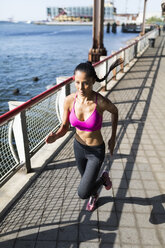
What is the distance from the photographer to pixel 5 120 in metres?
2.74

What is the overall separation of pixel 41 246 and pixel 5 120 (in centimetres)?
148

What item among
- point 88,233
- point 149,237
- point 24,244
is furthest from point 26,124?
point 149,237

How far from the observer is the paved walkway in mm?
2516

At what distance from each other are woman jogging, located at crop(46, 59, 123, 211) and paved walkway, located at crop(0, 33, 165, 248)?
1.56 ft

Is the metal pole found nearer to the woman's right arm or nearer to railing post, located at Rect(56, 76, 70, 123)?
railing post, located at Rect(56, 76, 70, 123)

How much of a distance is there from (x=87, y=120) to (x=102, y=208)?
4.36 feet

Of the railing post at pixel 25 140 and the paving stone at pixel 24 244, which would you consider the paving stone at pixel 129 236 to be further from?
the railing post at pixel 25 140

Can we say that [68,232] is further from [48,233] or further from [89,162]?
[89,162]

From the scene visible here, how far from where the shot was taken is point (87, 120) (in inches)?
91.6

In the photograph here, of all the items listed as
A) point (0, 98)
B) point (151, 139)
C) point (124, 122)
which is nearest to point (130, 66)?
point (124, 122)

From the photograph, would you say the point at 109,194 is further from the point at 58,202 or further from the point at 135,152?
the point at 135,152

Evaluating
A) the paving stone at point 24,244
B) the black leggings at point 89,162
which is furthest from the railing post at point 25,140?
the paving stone at point 24,244

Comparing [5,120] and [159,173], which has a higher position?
[5,120]

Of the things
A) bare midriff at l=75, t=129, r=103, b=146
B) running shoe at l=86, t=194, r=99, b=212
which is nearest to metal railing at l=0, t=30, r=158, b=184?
bare midriff at l=75, t=129, r=103, b=146
